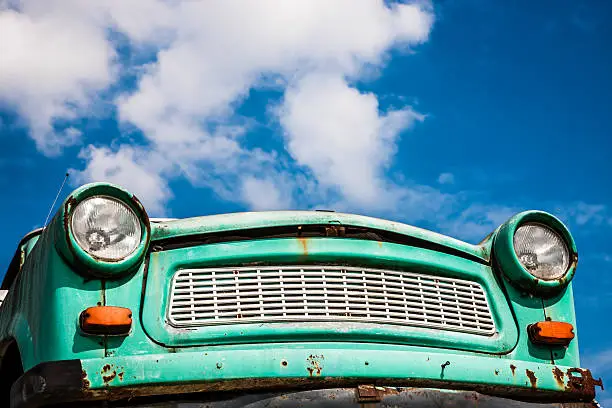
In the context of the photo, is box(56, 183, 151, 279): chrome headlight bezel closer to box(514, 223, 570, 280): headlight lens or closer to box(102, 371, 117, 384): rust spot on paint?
box(102, 371, 117, 384): rust spot on paint

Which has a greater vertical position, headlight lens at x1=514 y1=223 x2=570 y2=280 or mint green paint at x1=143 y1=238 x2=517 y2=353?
headlight lens at x1=514 y1=223 x2=570 y2=280

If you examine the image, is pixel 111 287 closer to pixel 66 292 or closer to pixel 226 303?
pixel 66 292

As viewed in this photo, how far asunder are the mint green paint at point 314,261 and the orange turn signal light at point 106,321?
0.28 feet

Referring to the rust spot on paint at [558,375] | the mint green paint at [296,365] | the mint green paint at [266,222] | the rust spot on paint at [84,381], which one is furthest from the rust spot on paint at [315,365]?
the rust spot on paint at [558,375]

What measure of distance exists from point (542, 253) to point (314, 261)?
3.45 ft

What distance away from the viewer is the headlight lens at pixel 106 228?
2684mm

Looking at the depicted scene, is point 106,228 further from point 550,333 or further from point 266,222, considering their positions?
point 550,333

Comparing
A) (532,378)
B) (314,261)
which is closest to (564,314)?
(532,378)

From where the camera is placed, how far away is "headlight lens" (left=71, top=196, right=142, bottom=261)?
8.80ft

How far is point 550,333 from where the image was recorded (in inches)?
124

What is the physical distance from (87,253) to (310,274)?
2.56ft

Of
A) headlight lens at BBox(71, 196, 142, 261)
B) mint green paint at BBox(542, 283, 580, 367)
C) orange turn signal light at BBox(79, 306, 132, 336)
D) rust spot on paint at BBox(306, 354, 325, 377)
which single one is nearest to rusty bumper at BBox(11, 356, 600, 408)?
rust spot on paint at BBox(306, 354, 325, 377)

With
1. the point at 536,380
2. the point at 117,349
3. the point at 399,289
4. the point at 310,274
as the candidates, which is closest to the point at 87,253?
the point at 117,349

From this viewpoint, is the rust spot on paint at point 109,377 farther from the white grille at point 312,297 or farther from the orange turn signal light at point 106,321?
the white grille at point 312,297
